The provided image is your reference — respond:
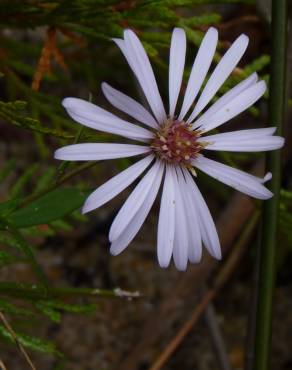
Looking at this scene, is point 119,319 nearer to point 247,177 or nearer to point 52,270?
point 52,270

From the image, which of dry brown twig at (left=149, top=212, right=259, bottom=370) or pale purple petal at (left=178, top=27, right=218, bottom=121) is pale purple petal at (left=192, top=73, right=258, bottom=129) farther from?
dry brown twig at (left=149, top=212, right=259, bottom=370)

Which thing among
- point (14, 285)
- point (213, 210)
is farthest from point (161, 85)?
point (14, 285)

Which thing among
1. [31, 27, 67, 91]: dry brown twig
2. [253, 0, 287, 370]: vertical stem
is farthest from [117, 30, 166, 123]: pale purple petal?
[31, 27, 67, 91]: dry brown twig

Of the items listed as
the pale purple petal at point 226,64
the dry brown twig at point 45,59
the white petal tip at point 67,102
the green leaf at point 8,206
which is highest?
the dry brown twig at point 45,59

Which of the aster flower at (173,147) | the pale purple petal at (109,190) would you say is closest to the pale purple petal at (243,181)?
the aster flower at (173,147)

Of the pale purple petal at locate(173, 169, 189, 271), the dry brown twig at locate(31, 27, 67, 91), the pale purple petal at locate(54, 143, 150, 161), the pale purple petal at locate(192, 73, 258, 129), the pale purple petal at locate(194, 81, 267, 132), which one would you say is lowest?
the pale purple petal at locate(173, 169, 189, 271)

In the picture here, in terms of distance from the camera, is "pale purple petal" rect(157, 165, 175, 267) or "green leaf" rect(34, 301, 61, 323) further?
"green leaf" rect(34, 301, 61, 323)

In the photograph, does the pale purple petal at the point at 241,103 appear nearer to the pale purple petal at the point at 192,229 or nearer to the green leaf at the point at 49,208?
the pale purple petal at the point at 192,229
